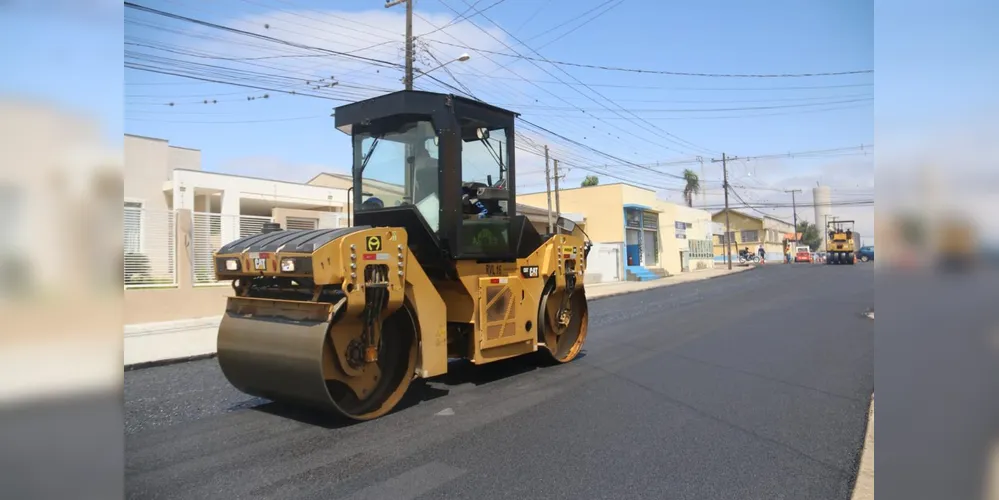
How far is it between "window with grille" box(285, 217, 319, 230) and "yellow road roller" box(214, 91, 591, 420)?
10.0 m

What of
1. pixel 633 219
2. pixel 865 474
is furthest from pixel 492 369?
pixel 633 219

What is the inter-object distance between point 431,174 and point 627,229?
106ft

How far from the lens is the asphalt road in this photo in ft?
12.0

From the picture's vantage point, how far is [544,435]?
4.61 metres

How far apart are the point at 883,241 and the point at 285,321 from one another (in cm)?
429

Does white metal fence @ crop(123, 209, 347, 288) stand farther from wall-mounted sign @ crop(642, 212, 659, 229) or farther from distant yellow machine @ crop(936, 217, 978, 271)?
wall-mounted sign @ crop(642, 212, 659, 229)

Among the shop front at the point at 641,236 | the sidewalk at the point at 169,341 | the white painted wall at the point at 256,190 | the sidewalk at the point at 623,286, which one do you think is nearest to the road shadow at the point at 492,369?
the sidewalk at the point at 169,341

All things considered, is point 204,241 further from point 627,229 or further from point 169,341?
point 627,229

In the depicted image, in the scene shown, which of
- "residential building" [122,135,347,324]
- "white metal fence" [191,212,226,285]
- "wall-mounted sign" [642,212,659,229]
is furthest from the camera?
"wall-mounted sign" [642,212,659,229]

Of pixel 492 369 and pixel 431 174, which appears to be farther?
pixel 492 369

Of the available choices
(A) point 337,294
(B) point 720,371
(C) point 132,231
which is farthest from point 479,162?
(C) point 132,231

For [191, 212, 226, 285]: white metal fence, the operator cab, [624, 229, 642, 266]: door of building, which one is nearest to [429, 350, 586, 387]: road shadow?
the operator cab

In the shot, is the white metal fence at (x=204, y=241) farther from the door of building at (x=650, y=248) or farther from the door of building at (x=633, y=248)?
the door of building at (x=650, y=248)

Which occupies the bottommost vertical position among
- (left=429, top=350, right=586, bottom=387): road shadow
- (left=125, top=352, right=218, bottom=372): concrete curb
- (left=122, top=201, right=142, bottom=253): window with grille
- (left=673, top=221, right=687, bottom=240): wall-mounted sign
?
(left=125, top=352, right=218, bottom=372): concrete curb
